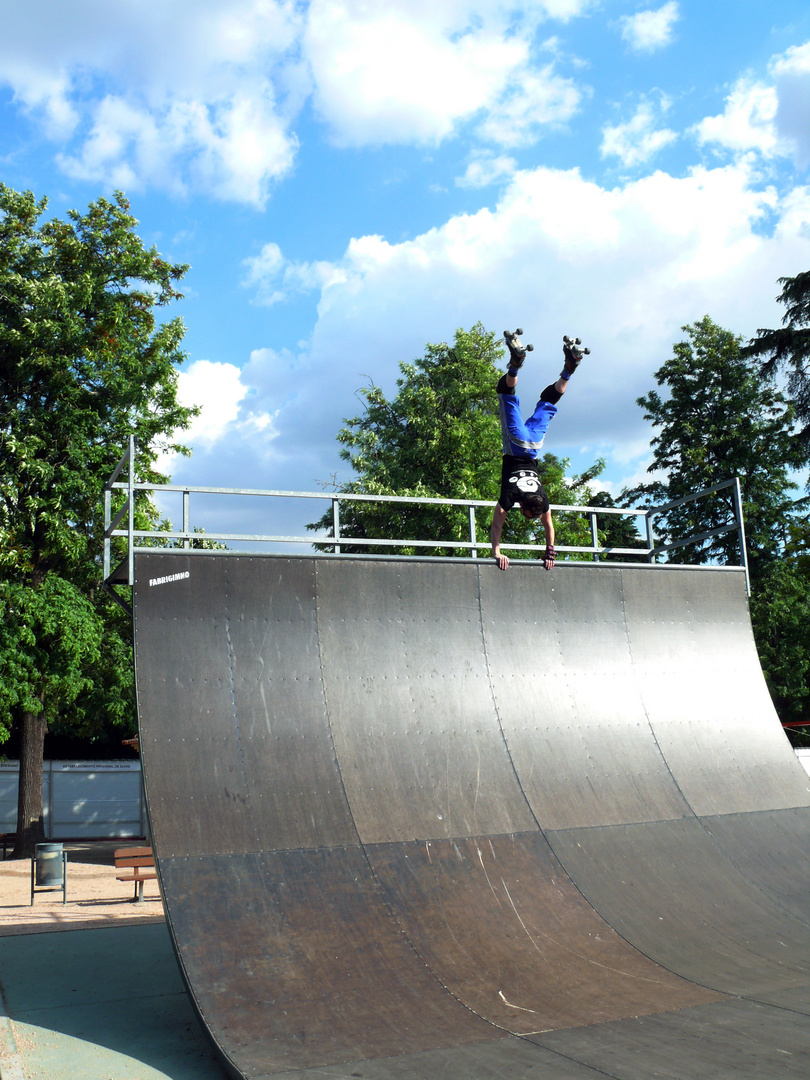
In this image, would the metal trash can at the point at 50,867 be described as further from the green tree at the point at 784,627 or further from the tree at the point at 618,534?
the tree at the point at 618,534

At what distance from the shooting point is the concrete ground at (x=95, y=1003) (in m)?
5.40

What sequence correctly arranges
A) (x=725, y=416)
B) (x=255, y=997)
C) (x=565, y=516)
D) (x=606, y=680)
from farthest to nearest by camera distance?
(x=725, y=416)
(x=565, y=516)
(x=606, y=680)
(x=255, y=997)

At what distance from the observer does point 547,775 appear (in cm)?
788

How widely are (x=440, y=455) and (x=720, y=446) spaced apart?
10.3 metres

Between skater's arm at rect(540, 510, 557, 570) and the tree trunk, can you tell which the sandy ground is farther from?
skater's arm at rect(540, 510, 557, 570)

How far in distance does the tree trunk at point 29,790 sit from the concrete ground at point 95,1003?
6533 mm

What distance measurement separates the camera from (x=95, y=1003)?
6648mm

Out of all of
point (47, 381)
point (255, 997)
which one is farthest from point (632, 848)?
point (47, 381)

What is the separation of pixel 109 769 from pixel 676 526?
19354 millimetres

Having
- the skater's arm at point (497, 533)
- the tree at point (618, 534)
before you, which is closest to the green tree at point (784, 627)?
the tree at point (618, 534)

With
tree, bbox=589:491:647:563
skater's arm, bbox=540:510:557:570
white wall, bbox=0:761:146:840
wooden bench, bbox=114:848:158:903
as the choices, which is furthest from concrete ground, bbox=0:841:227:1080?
tree, bbox=589:491:647:563

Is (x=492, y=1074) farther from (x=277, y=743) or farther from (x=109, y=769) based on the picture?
(x=109, y=769)

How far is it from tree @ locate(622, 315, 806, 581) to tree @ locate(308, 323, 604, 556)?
13.8 feet

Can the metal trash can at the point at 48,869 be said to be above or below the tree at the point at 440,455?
below
